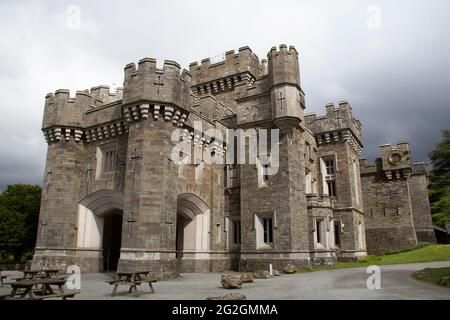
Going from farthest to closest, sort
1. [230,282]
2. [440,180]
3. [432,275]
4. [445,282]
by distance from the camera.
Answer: [440,180], [432,275], [230,282], [445,282]

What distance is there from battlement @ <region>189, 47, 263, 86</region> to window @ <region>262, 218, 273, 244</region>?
14.0m

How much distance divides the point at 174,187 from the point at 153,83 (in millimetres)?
5873

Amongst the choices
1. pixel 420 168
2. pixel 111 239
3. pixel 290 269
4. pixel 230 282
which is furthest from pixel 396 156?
pixel 111 239

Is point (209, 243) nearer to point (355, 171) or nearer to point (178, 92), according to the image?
point (178, 92)

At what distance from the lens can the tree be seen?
36500 millimetres

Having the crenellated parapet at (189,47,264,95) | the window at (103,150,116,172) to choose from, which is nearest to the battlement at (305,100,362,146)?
the crenellated parapet at (189,47,264,95)

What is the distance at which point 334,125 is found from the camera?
29.3m

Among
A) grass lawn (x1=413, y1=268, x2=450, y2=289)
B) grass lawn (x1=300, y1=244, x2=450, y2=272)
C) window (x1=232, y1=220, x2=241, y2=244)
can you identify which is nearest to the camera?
grass lawn (x1=413, y1=268, x2=450, y2=289)

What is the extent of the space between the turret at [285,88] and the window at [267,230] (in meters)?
6.06

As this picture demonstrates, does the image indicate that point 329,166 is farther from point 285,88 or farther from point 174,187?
point 174,187

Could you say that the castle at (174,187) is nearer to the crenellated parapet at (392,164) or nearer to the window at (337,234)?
the window at (337,234)

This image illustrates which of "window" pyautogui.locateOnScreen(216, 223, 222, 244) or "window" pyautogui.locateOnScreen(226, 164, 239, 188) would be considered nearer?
"window" pyautogui.locateOnScreen(216, 223, 222, 244)

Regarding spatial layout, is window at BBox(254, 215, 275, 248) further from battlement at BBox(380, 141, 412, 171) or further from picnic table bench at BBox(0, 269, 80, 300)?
battlement at BBox(380, 141, 412, 171)
